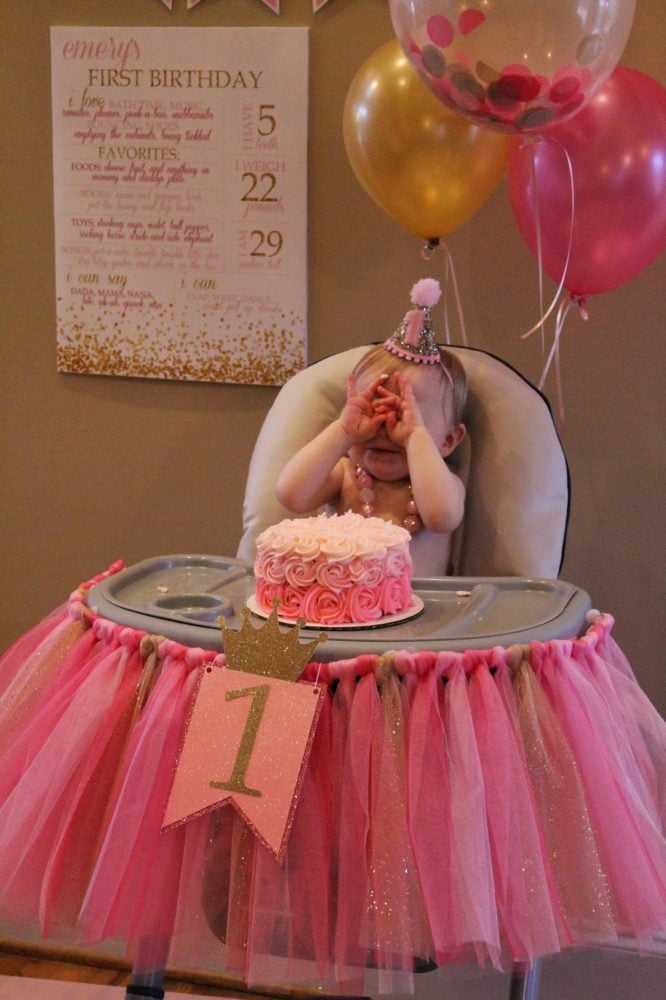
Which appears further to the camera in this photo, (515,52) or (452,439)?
(452,439)

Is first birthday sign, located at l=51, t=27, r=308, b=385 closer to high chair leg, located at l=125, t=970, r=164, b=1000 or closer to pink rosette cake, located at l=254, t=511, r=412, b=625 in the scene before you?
pink rosette cake, located at l=254, t=511, r=412, b=625

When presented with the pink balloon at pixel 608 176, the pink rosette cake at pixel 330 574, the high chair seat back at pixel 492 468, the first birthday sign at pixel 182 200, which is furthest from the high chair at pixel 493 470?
the first birthday sign at pixel 182 200

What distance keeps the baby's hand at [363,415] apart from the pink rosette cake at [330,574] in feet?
0.96

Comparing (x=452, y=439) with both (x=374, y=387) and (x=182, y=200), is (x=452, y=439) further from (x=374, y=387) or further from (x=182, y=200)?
(x=182, y=200)

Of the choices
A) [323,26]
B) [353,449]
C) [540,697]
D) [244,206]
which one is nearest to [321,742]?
[540,697]

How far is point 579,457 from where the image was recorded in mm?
2143

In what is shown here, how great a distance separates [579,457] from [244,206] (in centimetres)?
84

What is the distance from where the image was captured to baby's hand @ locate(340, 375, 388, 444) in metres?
1.50

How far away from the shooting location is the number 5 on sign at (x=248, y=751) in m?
1.05

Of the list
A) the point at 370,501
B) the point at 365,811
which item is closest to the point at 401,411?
the point at 370,501

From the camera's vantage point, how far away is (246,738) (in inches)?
42.8

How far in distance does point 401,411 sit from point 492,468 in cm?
18

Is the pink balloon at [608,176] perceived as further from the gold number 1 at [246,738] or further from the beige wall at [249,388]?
the gold number 1 at [246,738]

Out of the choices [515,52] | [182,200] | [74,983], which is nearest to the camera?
[515,52]
